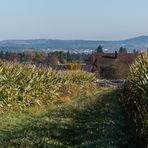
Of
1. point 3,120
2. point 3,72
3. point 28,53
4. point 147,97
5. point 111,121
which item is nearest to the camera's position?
point 147,97

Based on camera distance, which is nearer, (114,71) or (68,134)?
(68,134)

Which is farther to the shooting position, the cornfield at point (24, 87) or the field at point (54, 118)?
the cornfield at point (24, 87)

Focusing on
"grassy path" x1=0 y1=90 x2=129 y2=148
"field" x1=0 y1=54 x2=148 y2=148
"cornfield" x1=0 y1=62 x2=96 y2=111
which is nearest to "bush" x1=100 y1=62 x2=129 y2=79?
"cornfield" x1=0 y1=62 x2=96 y2=111

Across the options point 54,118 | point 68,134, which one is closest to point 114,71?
point 54,118

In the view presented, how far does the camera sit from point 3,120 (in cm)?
1652

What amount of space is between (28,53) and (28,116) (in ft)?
312

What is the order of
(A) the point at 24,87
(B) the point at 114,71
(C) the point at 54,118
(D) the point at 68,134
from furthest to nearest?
(B) the point at 114,71, (A) the point at 24,87, (C) the point at 54,118, (D) the point at 68,134

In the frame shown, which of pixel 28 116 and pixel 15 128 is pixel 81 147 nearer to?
pixel 15 128

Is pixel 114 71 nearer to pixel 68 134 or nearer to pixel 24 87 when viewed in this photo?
pixel 24 87

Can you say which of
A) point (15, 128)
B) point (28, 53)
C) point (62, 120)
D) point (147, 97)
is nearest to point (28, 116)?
point (62, 120)

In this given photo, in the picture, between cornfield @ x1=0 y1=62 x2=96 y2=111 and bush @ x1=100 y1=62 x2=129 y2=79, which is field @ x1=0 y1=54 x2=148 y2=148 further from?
bush @ x1=100 y1=62 x2=129 y2=79

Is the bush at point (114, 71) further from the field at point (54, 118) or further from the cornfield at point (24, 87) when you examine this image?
the field at point (54, 118)

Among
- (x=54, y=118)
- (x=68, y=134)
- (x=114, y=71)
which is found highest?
(x=68, y=134)

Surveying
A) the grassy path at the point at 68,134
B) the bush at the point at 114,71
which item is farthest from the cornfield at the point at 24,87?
the bush at the point at 114,71
